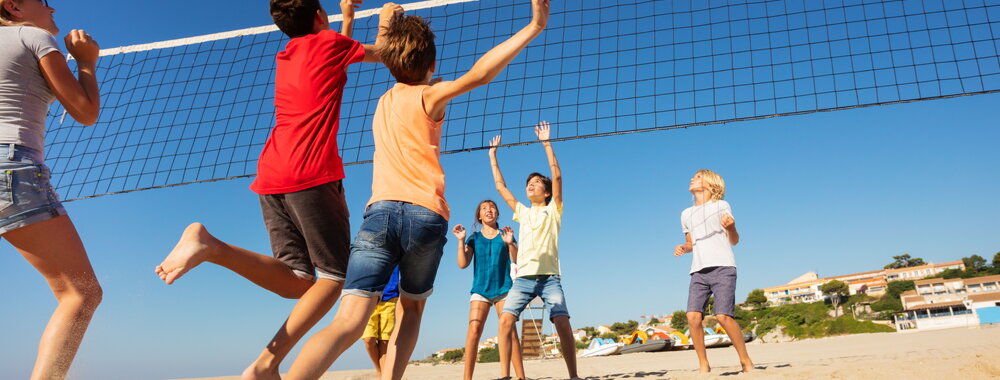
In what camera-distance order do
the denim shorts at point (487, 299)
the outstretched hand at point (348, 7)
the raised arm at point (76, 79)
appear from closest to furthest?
the raised arm at point (76, 79), the outstretched hand at point (348, 7), the denim shorts at point (487, 299)

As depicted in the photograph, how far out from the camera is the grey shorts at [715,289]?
14.4ft

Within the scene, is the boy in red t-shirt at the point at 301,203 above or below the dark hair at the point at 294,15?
below

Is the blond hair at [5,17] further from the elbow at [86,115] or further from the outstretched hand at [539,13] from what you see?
the outstretched hand at [539,13]

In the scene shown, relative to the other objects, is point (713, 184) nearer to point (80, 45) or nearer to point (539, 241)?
point (539, 241)

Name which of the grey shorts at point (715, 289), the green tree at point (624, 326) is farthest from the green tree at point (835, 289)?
the grey shorts at point (715, 289)

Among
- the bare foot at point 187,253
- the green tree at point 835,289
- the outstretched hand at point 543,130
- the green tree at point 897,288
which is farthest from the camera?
the green tree at point 835,289

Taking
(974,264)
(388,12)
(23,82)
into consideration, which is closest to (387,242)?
(388,12)

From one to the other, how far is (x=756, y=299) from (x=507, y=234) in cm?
6398

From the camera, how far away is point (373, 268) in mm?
1949

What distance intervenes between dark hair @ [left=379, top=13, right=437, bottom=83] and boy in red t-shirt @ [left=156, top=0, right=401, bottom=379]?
0.75 feet

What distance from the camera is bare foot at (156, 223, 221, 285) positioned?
6.15 feet

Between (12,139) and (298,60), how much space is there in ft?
3.43

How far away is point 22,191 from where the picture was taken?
2141 millimetres

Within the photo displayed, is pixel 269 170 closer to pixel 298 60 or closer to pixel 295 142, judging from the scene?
pixel 295 142
